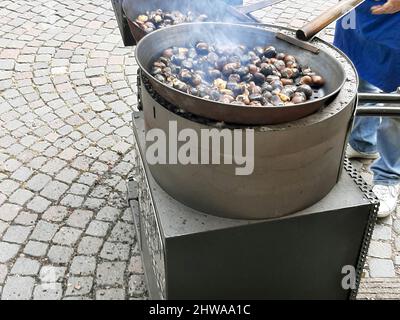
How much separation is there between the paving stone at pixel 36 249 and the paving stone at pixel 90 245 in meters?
0.24

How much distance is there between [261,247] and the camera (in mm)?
2201

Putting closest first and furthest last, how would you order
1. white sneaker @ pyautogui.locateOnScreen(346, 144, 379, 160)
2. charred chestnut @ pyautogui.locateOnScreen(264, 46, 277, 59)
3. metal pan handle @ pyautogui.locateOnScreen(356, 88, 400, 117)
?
metal pan handle @ pyautogui.locateOnScreen(356, 88, 400, 117) < charred chestnut @ pyautogui.locateOnScreen(264, 46, 277, 59) < white sneaker @ pyautogui.locateOnScreen(346, 144, 379, 160)

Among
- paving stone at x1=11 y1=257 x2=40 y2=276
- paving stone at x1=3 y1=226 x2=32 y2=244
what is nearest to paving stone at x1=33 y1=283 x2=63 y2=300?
paving stone at x1=11 y1=257 x2=40 y2=276

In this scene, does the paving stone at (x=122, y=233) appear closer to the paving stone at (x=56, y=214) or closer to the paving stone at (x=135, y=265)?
the paving stone at (x=135, y=265)

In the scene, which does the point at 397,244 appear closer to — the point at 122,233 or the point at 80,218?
the point at 122,233

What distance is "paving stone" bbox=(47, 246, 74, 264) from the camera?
317 centimetres

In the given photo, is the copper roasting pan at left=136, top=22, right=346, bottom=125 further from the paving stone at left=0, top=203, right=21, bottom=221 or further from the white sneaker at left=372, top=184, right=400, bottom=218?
the paving stone at left=0, top=203, right=21, bottom=221

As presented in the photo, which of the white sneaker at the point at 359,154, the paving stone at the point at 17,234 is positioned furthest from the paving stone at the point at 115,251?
the white sneaker at the point at 359,154

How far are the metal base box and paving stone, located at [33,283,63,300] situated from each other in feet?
2.73

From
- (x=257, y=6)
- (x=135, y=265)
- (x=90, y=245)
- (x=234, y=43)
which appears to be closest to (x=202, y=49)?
(x=234, y=43)

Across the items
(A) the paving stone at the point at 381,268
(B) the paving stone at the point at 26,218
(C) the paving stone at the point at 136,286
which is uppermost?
(B) the paving stone at the point at 26,218

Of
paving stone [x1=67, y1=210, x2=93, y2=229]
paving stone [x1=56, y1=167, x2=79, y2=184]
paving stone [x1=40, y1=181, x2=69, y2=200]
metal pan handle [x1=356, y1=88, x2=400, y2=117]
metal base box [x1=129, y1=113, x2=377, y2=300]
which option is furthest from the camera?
paving stone [x1=56, y1=167, x2=79, y2=184]

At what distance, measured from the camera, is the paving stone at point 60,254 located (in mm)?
3166
